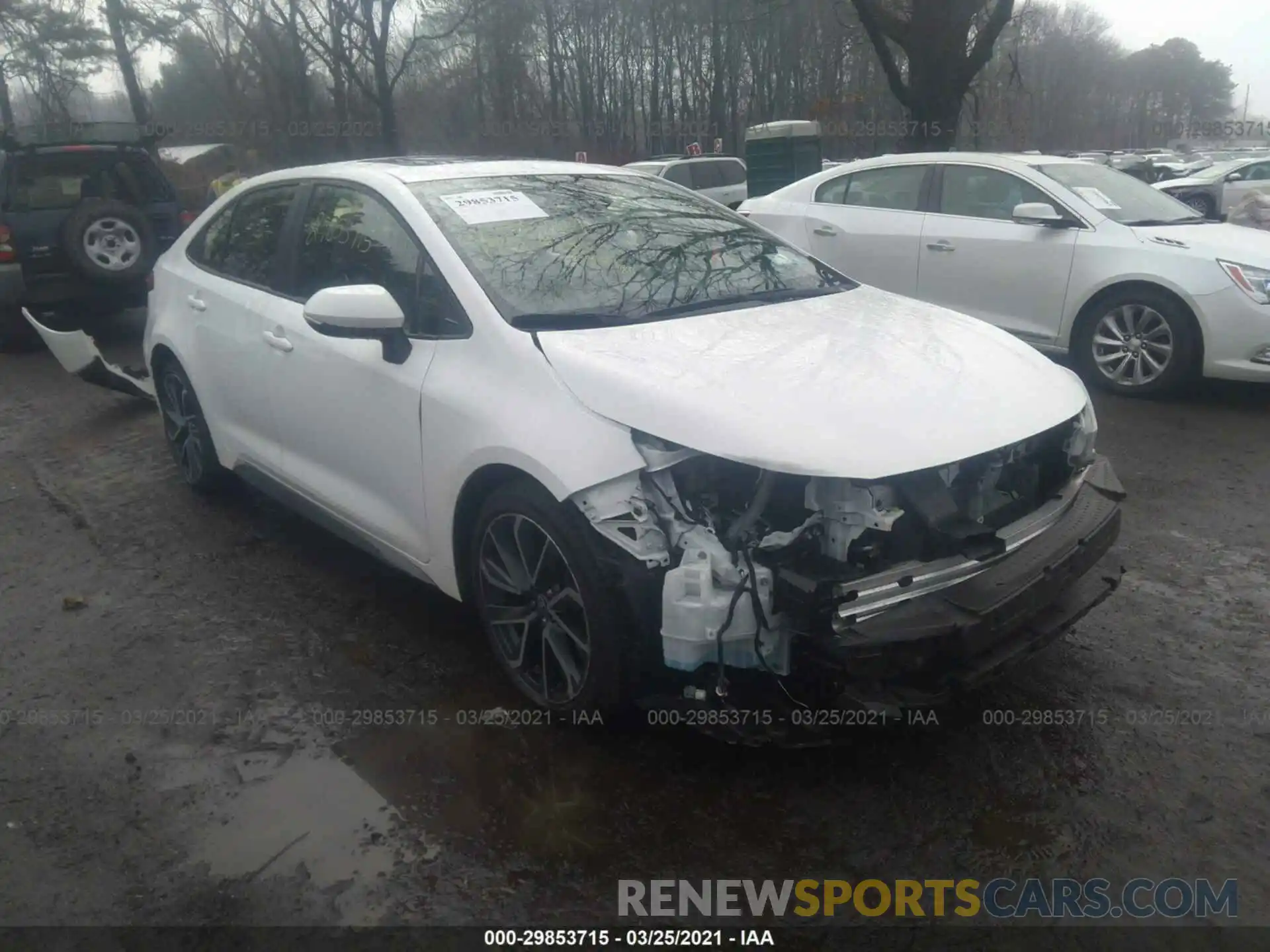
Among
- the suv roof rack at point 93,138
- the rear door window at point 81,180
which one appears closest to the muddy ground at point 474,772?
the rear door window at point 81,180

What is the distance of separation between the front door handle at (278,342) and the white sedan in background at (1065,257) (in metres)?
4.93

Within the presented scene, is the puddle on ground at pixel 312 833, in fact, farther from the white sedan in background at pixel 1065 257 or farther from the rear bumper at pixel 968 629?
the white sedan in background at pixel 1065 257

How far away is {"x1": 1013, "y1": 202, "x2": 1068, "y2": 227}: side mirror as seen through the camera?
22.0ft

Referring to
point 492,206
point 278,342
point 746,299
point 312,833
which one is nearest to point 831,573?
point 746,299

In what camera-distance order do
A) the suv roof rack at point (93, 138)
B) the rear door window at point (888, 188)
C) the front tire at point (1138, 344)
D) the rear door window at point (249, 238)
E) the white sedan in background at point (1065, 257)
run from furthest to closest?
the suv roof rack at point (93, 138)
the rear door window at point (888, 188)
the front tire at point (1138, 344)
the white sedan in background at point (1065, 257)
the rear door window at point (249, 238)

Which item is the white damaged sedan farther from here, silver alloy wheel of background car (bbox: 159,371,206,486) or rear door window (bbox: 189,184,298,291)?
silver alloy wheel of background car (bbox: 159,371,206,486)

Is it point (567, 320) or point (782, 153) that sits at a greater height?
point (567, 320)

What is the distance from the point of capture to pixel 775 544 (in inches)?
104

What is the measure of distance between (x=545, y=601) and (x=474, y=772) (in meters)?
0.54

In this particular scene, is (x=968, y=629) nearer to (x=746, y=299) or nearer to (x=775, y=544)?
(x=775, y=544)

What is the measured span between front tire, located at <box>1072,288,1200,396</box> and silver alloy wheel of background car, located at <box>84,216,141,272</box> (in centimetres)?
774

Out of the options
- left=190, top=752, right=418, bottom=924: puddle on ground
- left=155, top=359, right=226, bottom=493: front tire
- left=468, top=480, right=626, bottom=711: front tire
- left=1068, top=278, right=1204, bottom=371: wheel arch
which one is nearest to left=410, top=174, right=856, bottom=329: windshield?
left=468, top=480, right=626, bottom=711: front tire

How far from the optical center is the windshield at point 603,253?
3.35m

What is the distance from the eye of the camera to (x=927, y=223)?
7.53 m
